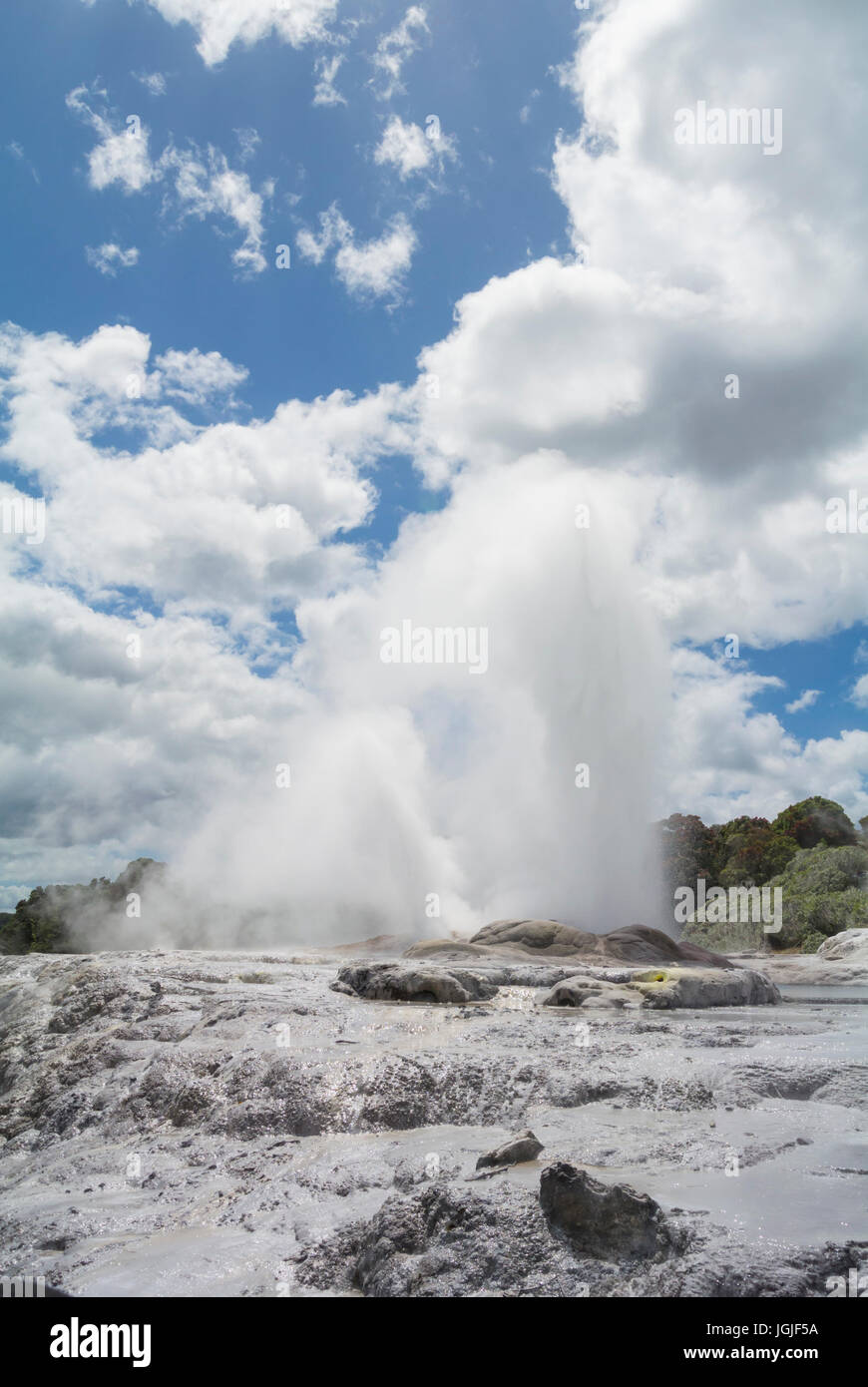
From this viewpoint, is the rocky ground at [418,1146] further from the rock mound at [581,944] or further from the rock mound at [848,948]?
the rock mound at [848,948]

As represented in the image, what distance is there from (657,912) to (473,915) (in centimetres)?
752

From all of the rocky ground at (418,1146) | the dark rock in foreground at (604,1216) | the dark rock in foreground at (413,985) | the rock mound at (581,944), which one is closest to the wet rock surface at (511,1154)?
the rocky ground at (418,1146)

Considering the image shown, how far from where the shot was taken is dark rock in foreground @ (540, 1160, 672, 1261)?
371cm

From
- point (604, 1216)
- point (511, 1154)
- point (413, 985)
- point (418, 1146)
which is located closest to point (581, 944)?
point (413, 985)

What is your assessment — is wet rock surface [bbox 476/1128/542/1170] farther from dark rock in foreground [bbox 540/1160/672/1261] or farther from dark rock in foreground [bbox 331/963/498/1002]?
dark rock in foreground [bbox 331/963/498/1002]

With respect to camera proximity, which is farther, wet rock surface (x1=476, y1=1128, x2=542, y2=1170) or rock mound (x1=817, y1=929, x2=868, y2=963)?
rock mound (x1=817, y1=929, x2=868, y2=963)

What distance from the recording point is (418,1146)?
5.75 m

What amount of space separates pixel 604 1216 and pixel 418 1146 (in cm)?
231

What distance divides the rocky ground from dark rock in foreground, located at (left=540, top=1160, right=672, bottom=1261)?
1 cm

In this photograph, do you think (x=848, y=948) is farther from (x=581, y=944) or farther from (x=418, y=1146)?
(x=418, y=1146)

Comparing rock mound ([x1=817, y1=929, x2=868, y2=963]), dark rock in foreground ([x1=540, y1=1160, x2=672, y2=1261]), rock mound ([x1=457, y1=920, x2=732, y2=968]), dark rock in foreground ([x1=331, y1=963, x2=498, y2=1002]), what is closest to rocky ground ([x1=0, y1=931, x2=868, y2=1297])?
dark rock in foreground ([x1=540, y1=1160, x2=672, y2=1261])

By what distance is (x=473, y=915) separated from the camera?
108 ft

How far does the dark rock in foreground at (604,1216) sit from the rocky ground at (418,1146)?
10 millimetres
